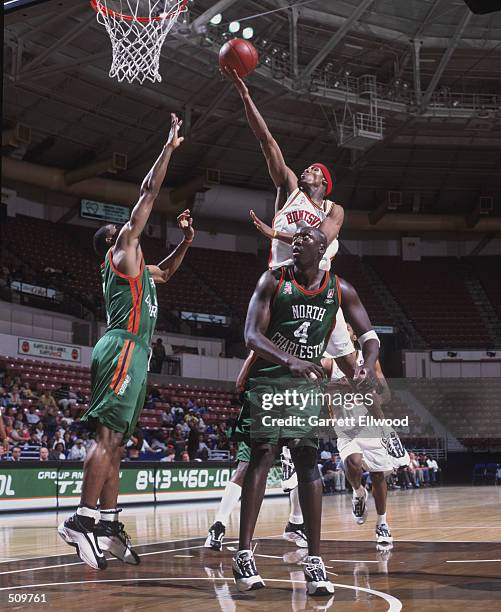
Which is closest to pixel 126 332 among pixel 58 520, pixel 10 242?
pixel 58 520

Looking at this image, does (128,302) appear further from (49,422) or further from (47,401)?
(47,401)

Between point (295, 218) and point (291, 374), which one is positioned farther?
point (295, 218)

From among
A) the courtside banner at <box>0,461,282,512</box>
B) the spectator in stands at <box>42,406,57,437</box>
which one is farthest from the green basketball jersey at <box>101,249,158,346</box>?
the spectator in stands at <box>42,406,57,437</box>

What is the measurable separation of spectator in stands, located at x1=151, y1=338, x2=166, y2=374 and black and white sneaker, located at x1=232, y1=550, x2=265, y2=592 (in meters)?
19.4

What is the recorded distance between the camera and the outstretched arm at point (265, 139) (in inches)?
241

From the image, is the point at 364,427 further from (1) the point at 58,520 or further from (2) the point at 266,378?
(1) the point at 58,520

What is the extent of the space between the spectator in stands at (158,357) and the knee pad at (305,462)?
19.3m

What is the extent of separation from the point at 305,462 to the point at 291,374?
0.49 m

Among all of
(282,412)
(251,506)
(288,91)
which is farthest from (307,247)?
(288,91)

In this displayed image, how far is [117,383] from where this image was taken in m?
5.15

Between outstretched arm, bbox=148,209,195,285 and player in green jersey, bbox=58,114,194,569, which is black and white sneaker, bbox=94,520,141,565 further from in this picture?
outstretched arm, bbox=148,209,195,285

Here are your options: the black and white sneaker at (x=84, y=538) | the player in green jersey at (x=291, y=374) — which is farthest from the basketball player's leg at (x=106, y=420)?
the player in green jersey at (x=291, y=374)

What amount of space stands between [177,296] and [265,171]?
6039mm

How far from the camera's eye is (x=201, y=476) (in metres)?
16.2
